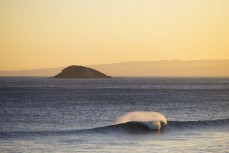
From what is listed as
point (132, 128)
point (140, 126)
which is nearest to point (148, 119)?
point (140, 126)

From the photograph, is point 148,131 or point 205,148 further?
point 148,131

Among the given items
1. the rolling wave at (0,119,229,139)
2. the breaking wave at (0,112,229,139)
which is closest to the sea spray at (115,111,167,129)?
the breaking wave at (0,112,229,139)

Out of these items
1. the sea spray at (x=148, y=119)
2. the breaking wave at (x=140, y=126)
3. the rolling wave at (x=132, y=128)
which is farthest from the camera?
the sea spray at (x=148, y=119)

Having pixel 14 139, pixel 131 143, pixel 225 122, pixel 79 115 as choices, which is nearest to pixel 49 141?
pixel 14 139

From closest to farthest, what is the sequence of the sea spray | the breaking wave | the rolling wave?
the rolling wave → the breaking wave → the sea spray

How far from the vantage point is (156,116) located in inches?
1532

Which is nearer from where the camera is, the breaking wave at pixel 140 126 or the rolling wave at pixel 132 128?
the rolling wave at pixel 132 128

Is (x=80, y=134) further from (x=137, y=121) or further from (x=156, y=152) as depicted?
(x=156, y=152)

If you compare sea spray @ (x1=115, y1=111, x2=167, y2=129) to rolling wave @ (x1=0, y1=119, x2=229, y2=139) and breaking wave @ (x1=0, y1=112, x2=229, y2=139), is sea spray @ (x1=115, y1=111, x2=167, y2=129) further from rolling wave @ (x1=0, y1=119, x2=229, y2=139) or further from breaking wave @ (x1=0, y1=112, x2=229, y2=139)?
rolling wave @ (x1=0, y1=119, x2=229, y2=139)

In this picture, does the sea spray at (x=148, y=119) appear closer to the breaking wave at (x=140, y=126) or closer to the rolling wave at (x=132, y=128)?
the breaking wave at (x=140, y=126)

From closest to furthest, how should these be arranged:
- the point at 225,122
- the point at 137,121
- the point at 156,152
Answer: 1. the point at 156,152
2. the point at 137,121
3. the point at 225,122

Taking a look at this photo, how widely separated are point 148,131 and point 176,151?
10006mm

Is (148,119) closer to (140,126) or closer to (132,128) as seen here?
(140,126)

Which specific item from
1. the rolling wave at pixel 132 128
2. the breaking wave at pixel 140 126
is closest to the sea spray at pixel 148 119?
the breaking wave at pixel 140 126
